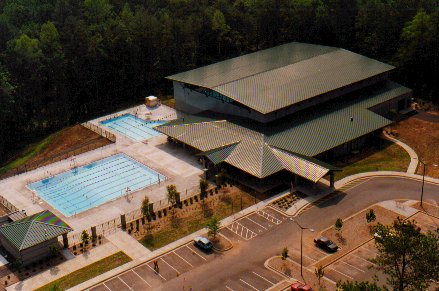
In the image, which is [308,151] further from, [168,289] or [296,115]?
[168,289]

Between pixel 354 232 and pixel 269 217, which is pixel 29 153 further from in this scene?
pixel 354 232

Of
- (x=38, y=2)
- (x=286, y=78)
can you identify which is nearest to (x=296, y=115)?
(x=286, y=78)

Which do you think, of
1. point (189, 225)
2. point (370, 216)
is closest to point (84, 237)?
point (189, 225)

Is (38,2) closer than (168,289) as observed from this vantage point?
No

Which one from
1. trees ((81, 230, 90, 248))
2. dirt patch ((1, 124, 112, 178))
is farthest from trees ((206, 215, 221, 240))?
dirt patch ((1, 124, 112, 178))

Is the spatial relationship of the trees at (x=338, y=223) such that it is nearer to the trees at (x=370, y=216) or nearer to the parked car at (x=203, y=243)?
the trees at (x=370, y=216)

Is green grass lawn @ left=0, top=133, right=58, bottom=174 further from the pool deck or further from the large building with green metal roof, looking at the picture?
the large building with green metal roof
